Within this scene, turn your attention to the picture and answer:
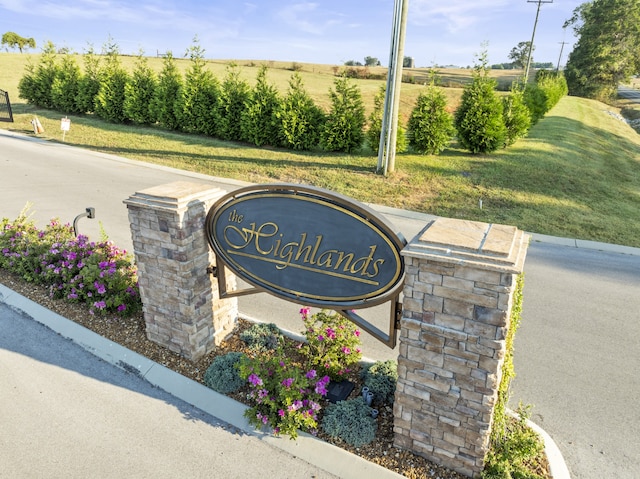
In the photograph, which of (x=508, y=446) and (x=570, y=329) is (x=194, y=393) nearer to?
(x=508, y=446)

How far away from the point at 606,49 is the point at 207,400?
62.0 m

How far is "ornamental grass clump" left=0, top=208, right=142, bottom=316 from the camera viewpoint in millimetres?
5496

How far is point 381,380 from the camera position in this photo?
425 cm

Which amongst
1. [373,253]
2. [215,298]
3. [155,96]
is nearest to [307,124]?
[155,96]

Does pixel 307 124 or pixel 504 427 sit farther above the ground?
pixel 307 124

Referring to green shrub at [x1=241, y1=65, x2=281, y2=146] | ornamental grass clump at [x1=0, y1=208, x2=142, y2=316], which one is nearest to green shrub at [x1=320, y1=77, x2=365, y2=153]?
green shrub at [x1=241, y1=65, x2=281, y2=146]

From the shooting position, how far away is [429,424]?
3.48 m

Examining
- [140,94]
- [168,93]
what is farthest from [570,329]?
[140,94]

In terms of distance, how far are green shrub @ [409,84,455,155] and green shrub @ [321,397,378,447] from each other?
12951 millimetres

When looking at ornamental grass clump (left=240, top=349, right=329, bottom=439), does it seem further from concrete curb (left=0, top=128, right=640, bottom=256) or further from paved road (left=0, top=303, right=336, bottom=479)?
concrete curb (left=0, top=128, right=640, bottom=256)

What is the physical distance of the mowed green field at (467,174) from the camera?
11.1 m

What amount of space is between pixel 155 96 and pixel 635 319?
19936mm

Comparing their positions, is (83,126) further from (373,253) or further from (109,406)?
(373,253)

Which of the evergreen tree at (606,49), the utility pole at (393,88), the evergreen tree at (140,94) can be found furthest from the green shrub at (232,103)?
the evergreen tree at (606,49)
